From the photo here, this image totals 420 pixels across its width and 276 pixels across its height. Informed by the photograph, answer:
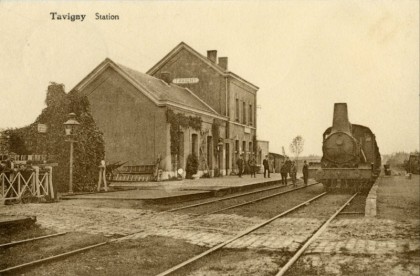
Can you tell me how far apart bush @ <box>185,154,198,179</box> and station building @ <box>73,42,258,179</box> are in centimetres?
38

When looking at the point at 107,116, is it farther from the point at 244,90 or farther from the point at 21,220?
the point at 21,220

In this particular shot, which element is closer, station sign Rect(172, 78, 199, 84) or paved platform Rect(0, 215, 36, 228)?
paved platform Rect(0, 215, 36, 228)

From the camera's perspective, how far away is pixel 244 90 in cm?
3544

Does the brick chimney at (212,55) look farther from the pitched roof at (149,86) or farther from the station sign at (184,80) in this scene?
the pitched roof at (149,86)

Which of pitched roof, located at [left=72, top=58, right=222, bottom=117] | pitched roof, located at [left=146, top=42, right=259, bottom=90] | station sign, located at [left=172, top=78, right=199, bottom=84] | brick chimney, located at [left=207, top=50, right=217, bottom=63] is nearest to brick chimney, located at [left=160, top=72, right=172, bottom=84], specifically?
pitched roof, located at [left=72, top=58, right=222, bottom=117]

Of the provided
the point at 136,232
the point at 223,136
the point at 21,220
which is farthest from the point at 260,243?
the point at 223,136

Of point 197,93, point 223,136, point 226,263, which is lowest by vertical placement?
point 226,263

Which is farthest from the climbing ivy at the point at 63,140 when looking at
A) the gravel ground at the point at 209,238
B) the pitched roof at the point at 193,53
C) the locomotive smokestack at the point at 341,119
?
the pitched roof at the point at 193,53

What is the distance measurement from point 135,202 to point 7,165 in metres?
3.50

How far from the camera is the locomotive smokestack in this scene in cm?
1959

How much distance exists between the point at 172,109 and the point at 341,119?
28.2ft

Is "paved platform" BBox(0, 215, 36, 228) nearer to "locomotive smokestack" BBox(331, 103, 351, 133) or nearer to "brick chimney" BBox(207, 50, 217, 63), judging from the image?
"locomotive smokestack" BBox(331, 103, 351, 133)

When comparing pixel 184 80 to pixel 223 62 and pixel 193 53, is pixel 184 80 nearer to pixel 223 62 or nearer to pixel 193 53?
pixel 193 53

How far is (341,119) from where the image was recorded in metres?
19.6
